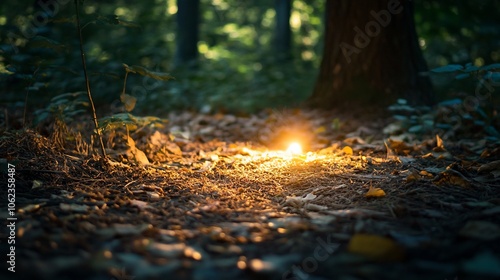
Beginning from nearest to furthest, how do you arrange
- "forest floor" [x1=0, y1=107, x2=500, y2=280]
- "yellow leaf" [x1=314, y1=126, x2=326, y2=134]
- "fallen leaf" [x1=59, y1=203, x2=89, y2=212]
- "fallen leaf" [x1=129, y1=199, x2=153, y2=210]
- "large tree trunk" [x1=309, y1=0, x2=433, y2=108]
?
"forest floor" [x1=0, y1=107, x2=500, y2=280]
"fallen leaf" [x1=59, y1=203, x2=89, y2=212]
"fallen leaf" [x1=129, y1=199, x2=153, y2=210]
"yellow leaf" [x1=314, y1=126, x2=326, y2=134]
"large tree trunk" [x1=309, y1=0, x2=433, y2=108]

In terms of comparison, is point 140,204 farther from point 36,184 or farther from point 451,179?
point 451,179

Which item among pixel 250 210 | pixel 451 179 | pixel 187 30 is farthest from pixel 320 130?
pixel 187 30

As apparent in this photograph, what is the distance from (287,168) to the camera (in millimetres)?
2500

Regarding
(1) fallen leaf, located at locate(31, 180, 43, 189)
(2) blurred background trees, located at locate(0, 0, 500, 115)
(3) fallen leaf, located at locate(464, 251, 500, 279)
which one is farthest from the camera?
(2) blurred background trees, located at locate(0, 0, 500, 115)

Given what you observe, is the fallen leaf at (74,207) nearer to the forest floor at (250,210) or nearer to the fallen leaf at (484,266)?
the forest floor at (250,210)

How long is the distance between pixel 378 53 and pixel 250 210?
114 inches

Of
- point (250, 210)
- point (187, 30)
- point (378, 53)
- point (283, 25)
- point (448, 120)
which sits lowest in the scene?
point (250, 210)

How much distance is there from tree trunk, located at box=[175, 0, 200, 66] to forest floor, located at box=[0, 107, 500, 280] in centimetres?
513

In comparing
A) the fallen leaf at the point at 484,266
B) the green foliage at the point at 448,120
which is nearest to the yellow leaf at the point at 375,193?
the fallen leaf at the point at 484,266

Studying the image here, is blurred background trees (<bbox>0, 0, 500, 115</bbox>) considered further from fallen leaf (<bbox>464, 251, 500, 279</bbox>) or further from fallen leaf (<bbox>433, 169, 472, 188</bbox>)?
fallen leaf (<bbox>464, 251, 500, 279</bbox>)

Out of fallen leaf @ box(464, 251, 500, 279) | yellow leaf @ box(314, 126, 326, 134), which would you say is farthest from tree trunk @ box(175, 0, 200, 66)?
fallen leaf @ box(464, 251, 500, 279)

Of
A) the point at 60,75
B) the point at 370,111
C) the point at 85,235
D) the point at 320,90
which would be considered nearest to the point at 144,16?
A: the point at 60,75

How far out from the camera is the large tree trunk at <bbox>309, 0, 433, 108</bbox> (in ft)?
12.9

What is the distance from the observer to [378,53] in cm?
400
